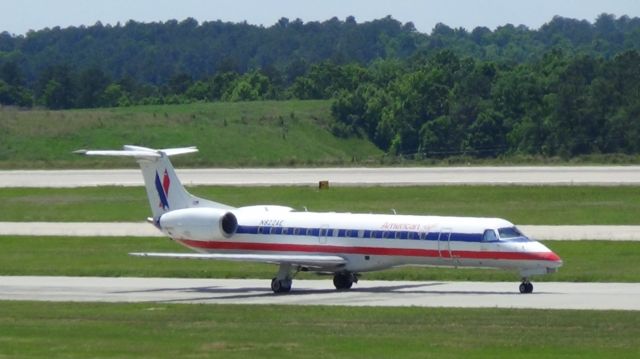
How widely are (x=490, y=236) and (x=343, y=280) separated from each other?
4.90 metres

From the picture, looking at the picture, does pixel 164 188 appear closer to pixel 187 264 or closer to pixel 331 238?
pixel 331 238

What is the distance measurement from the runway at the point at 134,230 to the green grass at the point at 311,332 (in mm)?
19504

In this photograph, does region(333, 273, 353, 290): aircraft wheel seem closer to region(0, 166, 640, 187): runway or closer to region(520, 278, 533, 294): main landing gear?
region(520, 278, 533, 294): main landing gear

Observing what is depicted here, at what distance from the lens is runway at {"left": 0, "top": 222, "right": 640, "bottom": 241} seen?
5325 cm

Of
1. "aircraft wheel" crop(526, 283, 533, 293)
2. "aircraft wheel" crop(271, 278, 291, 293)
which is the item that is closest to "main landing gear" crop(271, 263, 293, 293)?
"aircraft wheel" crop(271, 278, 291, 293)

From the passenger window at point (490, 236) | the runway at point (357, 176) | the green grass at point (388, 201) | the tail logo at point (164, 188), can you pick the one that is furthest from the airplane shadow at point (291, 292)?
the runway at point (357, 176)

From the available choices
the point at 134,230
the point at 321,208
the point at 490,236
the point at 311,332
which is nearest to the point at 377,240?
the point at 490,236

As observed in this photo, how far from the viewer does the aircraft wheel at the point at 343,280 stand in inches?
1634

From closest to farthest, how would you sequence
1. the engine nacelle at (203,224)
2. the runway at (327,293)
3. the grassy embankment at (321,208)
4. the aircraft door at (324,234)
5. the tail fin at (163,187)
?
the runway at (327,293)
the aircraft door at (324,234)
the engine nacelle at (203,224)
the tail fin at (163,187)
the grassy embankment at (321,208)

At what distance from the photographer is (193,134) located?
368 feet

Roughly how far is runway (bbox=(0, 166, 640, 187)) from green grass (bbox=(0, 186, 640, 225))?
3.14 metres

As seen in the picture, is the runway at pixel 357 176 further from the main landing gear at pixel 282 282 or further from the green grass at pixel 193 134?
the main landing gear at pixel 282 282

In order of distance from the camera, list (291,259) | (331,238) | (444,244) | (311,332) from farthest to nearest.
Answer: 1. (331,238)
2. (291,259)
3. (444,244)
4. (311,332)

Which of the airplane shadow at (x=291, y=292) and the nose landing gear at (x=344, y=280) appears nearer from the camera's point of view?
the airplane shadow at (x=291, y=292)
